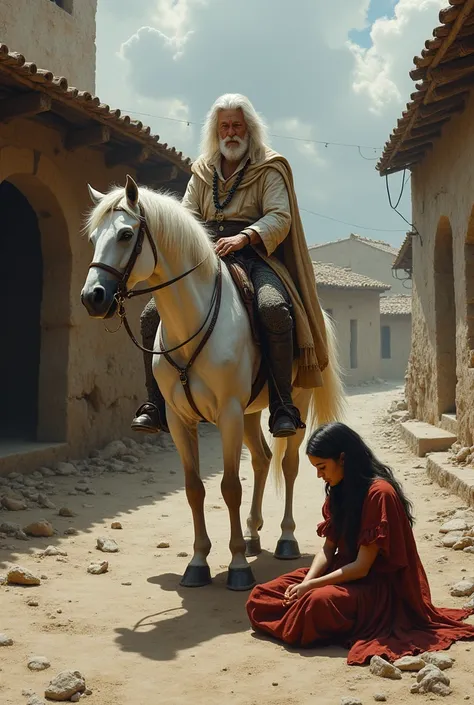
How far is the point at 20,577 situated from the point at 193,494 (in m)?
1.09

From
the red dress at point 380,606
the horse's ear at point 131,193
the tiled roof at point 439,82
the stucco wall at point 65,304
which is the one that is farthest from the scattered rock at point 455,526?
the stucco wall at point 65,304

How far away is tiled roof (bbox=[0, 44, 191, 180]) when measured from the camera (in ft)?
22.3

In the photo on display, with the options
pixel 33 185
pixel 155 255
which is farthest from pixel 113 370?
pixel 155 255

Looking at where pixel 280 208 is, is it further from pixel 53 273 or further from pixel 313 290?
pixel 53 273

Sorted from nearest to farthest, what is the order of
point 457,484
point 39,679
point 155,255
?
point 39,679 < point 155,255 < point 457,484

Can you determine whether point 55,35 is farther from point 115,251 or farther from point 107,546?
point 115,251

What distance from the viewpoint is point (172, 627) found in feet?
12.8

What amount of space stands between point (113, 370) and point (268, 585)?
6.13 meters

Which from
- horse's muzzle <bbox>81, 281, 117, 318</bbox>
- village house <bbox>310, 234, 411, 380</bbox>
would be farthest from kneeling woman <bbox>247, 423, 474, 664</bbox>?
village house <bbox>310, 234, 411, 380</bbox>

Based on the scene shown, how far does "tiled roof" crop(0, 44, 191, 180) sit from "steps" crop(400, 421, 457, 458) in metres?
4.52

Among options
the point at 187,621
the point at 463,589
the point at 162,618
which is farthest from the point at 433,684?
the point at 162,618

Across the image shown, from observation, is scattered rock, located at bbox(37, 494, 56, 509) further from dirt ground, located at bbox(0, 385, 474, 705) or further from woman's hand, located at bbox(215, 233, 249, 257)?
woman's hand, located at bbox(215, 233, 249, 257)

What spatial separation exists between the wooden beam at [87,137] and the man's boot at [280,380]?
4.57m

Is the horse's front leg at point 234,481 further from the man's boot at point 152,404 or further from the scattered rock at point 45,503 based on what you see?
the scattered rock at point 45,503
